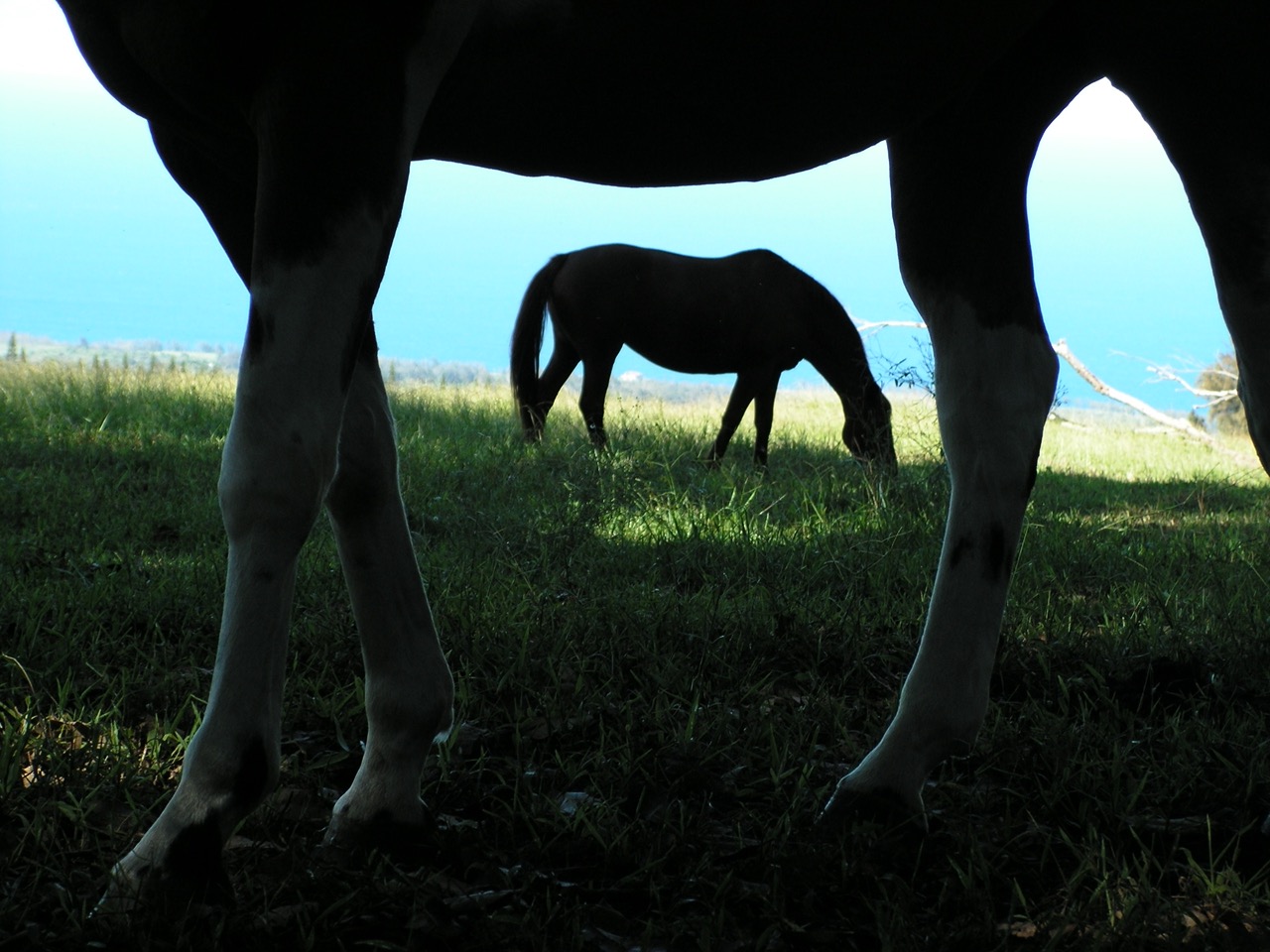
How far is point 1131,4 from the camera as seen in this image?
187 centimetres

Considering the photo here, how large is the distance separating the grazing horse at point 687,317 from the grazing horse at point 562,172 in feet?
21.3

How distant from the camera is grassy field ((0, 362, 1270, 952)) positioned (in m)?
1.51

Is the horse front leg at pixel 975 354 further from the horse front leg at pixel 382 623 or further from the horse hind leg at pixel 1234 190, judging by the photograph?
the horse front leg at pixel 382 623

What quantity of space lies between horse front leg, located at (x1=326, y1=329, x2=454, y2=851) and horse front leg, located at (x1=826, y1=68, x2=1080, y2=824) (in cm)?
86

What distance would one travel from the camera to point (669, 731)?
85.9 inches

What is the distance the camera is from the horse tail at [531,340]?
8.46m

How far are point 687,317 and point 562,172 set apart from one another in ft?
24.5

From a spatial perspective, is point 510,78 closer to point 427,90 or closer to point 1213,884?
point 427,90

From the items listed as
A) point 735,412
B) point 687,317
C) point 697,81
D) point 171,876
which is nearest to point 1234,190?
point 697,81

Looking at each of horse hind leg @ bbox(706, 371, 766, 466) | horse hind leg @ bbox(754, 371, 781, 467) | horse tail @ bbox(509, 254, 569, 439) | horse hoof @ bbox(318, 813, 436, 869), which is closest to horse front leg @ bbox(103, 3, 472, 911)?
horse hoof @ bbox(318, 813, 436, 869)

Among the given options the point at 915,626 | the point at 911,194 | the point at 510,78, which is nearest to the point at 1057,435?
the point at 915,626

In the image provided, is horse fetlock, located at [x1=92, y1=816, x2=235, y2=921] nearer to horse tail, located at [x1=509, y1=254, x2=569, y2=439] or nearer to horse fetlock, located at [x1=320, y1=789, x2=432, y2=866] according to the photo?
horse fetlock, located at [x1=320, y1=789, x2=432, y2=866]

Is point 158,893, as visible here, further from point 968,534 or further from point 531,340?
point 531,340

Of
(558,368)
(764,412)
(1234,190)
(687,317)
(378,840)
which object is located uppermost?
(687,317)
